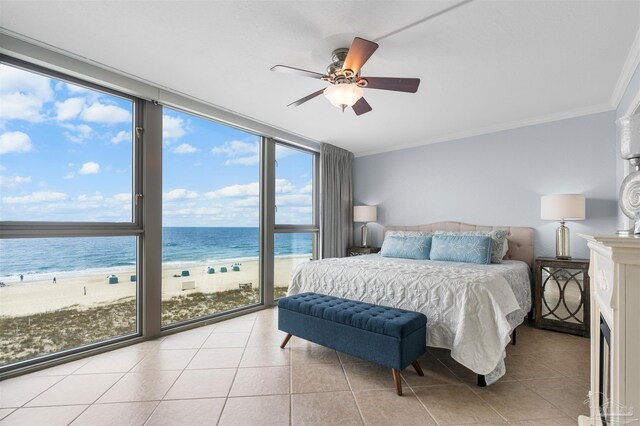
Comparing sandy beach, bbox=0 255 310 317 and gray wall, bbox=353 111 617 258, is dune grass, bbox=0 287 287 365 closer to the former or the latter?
sandy beach, bbox=0 255 310 317

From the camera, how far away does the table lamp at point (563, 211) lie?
333 cm

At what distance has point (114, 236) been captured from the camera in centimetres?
291

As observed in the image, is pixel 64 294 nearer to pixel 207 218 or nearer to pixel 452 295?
pixel 207 218

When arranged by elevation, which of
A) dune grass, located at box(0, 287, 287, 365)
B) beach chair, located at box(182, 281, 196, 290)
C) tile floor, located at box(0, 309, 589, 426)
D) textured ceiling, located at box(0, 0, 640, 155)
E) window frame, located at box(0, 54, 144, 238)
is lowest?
tile floor, located at box(0, 309, 589, 426)

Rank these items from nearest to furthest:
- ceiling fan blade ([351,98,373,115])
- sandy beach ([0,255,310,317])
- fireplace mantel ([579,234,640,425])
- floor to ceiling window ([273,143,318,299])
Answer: fireplace mantel ([579,234,640,425]), sandy beach ([0,255,310,317]), ceiling fan blade ([351,98,373,115]), floor to ceiling window ([273,143,318,299])

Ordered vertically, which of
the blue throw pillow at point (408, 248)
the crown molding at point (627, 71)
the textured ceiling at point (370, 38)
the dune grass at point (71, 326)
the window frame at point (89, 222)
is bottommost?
the dune grass at point (71, 326)

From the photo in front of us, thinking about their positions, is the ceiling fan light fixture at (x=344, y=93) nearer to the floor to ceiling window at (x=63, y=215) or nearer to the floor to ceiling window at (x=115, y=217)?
the floor to ceiling window at (x=115, y=217)

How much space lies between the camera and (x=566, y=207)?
11.0 ft

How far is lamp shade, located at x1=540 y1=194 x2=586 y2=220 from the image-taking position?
3330 millimetres

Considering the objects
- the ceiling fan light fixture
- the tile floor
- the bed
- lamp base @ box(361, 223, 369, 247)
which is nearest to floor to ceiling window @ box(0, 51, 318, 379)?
the tile floor

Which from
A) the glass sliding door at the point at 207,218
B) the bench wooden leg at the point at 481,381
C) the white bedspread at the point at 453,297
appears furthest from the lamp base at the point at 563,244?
the glass sliding door at the point at 207,218

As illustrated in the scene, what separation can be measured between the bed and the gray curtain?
1739mm

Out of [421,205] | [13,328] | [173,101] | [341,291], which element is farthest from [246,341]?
[421,205]

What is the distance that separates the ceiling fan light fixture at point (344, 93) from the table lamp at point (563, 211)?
263cm
